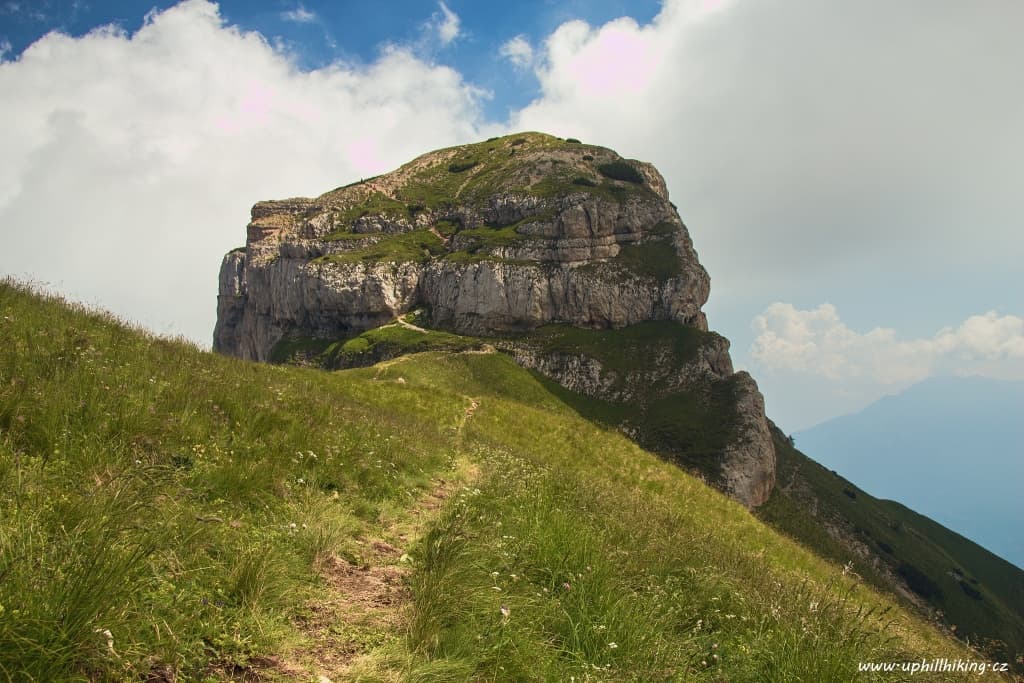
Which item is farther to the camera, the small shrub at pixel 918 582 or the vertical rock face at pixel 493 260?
the vertical rock face at pixel 493 260

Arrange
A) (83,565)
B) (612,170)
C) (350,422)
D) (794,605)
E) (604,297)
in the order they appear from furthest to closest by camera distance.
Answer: (612,170), (604,297), (350,422), (794,605), (83,565)

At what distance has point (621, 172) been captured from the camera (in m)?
156

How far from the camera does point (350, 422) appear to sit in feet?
38.2

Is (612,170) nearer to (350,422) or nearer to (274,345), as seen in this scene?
(274,345)

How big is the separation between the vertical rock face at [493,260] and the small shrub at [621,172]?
0.39m

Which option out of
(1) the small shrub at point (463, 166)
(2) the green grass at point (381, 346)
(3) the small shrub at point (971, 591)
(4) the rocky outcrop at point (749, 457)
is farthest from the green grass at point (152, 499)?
(1) the small shrub at point (463, 166)

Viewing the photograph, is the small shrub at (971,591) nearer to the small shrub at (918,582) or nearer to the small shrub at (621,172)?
the small shrub at (918,582)

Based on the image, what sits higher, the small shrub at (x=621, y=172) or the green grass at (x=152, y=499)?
the small shrub at (x=621, y=172)

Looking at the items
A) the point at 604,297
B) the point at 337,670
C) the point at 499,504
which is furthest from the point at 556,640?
the point at 604,297

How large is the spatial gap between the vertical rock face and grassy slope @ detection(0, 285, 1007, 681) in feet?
268

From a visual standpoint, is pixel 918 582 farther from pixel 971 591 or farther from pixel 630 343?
pixel 630 343

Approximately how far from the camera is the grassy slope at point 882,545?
7650cm

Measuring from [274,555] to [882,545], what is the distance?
112664 mm

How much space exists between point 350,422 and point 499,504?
503 centimetres
